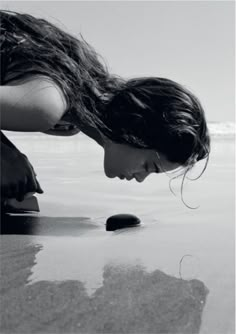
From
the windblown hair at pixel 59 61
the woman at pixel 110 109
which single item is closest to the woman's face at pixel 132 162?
the woman at pixel 110 109

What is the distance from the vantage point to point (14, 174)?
7.19 feet

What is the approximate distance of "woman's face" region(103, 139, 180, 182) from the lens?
2.16 metres

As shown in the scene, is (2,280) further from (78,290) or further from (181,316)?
(181,316)

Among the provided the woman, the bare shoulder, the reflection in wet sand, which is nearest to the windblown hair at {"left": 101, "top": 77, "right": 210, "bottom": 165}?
the woman

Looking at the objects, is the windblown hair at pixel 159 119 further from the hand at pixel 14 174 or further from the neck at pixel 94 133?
the hand at pixel 14 174

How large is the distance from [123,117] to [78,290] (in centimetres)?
100

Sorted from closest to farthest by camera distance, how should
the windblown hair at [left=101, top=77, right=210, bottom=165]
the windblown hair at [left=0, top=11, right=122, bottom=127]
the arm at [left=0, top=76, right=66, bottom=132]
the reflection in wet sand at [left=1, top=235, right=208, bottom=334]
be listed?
1. the reflection in wet sand at [left=1, top=235, right=208, bottom=334]
2. the arm at [left=0, top=76, right=66, bottom=132]
3. the windblown hair at [left=0, top=11, right=122, bottom=127]
4. the windblown hair at [left=101, top=77, right=210, bottom=165]

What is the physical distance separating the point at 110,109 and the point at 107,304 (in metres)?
1.13

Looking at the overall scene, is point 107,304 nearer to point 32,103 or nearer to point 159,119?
point 32,103

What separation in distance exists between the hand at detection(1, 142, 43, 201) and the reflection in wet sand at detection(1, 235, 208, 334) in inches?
28.2

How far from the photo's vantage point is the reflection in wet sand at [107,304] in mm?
1109

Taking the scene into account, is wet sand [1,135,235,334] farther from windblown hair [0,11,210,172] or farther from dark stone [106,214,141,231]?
windblown hair [0,11,210,172]

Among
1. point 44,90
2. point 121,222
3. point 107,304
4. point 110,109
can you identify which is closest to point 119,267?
point 107,304

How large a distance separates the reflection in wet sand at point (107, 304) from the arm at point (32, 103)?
61 cm
